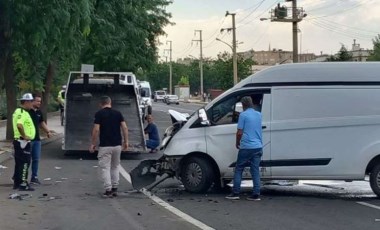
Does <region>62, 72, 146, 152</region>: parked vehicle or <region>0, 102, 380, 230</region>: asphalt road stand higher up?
<region>62, 72, 146, 152</region>: parked vehicle

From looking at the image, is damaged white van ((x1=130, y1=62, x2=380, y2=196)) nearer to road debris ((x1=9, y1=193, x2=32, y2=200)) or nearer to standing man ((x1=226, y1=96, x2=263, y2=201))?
standing man ((x1=226, y1=96, x2=263, y2=201))

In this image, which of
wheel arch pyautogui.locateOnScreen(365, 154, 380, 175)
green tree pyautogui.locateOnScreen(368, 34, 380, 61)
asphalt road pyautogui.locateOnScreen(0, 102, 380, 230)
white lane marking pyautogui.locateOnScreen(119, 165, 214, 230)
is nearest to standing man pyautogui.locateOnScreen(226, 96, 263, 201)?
asphalt road pyautogui.locateOnScreen(0, 102, 380, 230)

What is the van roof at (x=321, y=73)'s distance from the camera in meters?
11.8

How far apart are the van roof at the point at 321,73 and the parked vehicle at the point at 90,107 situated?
28.1 ft

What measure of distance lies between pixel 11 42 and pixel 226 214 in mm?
11079

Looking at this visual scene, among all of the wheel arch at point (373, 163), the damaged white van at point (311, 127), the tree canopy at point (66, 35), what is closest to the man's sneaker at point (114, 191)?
the damaged white van at point (311, 127)

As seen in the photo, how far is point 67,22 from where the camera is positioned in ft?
55.5

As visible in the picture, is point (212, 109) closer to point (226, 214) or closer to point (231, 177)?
point (231, 177)

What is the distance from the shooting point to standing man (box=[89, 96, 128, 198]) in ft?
38.7

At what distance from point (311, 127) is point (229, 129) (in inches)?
58.7

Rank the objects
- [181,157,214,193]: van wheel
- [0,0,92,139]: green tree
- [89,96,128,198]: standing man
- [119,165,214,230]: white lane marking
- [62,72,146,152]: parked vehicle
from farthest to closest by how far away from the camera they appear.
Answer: [62,72,146,152]: parked vehicle
[0,0,92,139]: green tree
[181,157,214,193]: van wheel
[89,96,128,198]: standing man
[119,165,214,230]: white lane marking

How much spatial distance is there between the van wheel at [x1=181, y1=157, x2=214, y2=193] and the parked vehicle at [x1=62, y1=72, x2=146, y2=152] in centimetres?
763

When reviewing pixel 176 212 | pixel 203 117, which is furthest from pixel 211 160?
pixel 176 212

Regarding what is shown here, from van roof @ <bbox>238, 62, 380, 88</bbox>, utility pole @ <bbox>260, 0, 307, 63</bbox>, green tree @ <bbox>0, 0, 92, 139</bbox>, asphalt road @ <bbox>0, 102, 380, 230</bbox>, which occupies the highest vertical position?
utility pole @ <bbox>260, 0, 307, 63</bbox>
